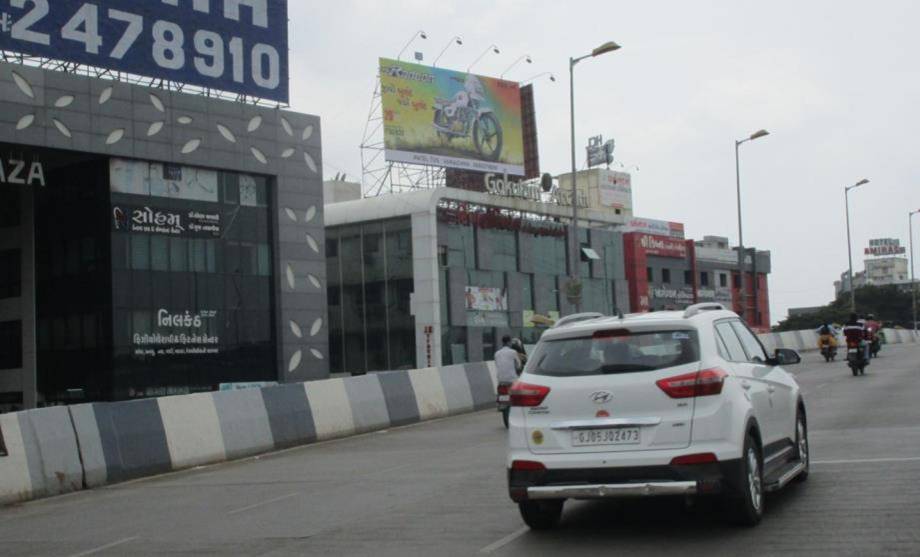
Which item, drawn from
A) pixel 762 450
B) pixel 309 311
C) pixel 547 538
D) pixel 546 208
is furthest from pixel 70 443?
pixel 546 208

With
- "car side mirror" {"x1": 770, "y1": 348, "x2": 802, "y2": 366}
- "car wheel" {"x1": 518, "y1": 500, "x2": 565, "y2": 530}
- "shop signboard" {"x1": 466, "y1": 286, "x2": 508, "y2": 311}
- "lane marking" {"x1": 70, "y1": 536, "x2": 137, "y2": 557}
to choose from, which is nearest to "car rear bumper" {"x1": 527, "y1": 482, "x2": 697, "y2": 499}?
"car wheel" {"x1": 518, "y1": 500, "x2": 565, "y2": 530}

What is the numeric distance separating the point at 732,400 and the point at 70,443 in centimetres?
1054

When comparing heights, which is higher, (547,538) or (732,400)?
(732,400)

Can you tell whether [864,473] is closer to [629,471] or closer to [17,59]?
[629,471]

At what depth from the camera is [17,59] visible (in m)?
40.4

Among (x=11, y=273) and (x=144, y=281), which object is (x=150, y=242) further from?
(x=11, y=273)

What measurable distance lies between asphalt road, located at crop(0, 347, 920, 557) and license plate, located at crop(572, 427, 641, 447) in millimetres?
761

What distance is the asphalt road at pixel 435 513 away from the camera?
8.36 meters

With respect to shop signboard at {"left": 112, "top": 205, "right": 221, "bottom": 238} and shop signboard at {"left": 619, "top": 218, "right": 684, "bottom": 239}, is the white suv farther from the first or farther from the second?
shop signboard at {"left": 619, "top": 218, "right": 684, "bottom": 239}

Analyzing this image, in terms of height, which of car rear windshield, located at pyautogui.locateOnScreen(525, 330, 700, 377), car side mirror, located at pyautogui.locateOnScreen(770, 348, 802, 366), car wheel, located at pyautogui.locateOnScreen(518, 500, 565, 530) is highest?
car rear windshield, located at pyautogui.locateOnScreen(525, 330, 700, 377)

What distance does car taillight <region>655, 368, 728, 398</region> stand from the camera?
816cm

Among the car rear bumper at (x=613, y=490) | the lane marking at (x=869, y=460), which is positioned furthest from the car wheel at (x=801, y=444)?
the car rear bumper at (x=613, y=490)

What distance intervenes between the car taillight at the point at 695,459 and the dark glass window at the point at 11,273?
45.3 m

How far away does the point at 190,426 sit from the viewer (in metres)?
17.8
